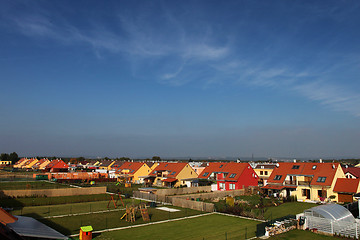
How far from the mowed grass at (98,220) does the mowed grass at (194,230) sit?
2076 mm

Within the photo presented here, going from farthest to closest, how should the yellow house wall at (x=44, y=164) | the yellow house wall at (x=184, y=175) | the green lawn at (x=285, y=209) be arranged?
the yellow house wall at (x=44, y=164) < the yellow house wall at (x=184, y=175) < the green lawn at (x=285, y=209)

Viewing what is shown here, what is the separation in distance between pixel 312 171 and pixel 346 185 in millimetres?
5112

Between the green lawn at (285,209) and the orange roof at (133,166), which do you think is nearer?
the green lawn at (285,209)

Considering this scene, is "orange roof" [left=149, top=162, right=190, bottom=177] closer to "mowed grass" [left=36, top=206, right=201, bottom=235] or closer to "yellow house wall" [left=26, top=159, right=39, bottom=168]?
"mowed grass" [left=36, top=206, right=201, bottom=235]

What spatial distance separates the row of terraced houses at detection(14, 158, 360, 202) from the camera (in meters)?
38.5

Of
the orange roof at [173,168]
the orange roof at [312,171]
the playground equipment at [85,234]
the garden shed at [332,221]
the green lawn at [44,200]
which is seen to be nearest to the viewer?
the playground equipment at [85,234]

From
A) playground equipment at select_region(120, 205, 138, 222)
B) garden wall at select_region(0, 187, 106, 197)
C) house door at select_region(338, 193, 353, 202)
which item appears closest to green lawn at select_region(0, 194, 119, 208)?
garden wall at select_region(0, 187, 106, 197)

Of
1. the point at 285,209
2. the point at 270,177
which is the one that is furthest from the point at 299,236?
the point at 270,177

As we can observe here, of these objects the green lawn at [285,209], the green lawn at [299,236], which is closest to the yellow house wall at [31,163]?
the green lawn at [285,209]

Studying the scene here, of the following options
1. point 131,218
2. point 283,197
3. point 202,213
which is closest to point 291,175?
point 283,197

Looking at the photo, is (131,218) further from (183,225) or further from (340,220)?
(340,220)

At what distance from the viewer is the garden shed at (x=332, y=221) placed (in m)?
21.8

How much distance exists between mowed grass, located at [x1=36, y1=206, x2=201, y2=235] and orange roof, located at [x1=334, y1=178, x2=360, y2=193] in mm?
20838

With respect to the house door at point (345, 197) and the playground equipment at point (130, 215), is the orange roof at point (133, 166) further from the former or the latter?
the house door at point (345, 197)
